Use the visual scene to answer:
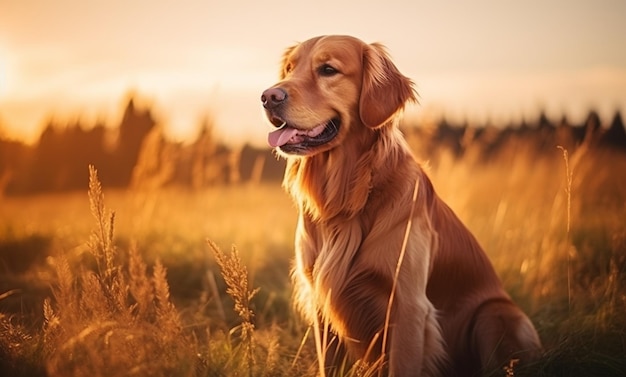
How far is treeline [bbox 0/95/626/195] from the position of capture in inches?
193

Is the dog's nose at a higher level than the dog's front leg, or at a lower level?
higher

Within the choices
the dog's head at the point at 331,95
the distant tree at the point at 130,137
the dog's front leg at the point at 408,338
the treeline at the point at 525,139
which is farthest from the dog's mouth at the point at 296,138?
the distant tree at the point at 130,137

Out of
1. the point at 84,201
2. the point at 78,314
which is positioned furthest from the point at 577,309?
the point at 84,201

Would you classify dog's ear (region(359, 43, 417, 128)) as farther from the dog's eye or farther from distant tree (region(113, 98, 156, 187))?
distant tree (region(113, 98, 156, 187))

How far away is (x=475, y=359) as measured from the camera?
3217mm

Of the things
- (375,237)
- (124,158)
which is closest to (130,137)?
(124,158)

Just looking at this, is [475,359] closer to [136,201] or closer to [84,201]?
[136,201]

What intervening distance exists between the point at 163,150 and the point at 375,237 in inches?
88.4

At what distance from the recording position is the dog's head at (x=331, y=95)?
9.64ft

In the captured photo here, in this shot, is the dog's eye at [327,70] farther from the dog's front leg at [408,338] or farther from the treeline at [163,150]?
the treeline at [163,150]

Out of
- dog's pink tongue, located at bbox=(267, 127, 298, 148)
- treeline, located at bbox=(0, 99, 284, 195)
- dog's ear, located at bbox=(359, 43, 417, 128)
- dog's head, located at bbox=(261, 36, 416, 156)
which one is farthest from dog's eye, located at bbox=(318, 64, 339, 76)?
treeline, located at bbox=(0, 99, 284, 195)

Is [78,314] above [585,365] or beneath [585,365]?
above

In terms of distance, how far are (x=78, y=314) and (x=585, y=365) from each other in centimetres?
214

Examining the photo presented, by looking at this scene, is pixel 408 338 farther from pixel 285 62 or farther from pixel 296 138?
pixel 285 62
